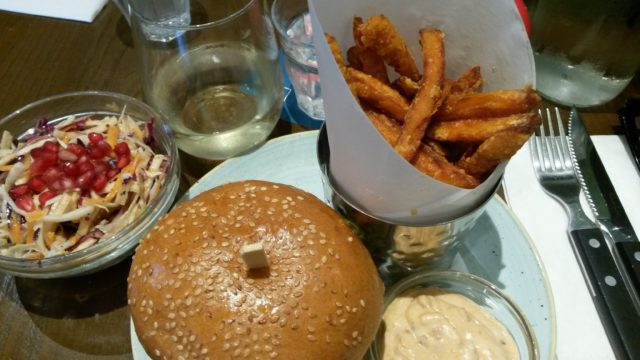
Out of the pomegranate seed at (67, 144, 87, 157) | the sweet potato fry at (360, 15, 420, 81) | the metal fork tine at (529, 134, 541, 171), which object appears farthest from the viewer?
the metal fork tine at (529, 134, 541, 171)

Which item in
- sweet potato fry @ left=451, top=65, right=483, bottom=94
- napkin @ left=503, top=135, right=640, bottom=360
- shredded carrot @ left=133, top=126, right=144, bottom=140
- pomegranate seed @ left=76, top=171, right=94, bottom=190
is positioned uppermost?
sweet potato fry @ left=451, top=65, right=483, bottom=94

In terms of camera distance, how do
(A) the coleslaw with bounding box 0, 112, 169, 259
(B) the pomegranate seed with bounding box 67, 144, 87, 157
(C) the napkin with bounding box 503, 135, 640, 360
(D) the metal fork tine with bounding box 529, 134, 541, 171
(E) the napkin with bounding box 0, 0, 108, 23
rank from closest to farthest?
(C) the napkin with bounding box 503, 135, 640, 360, (A) the coleslaw with bounding box 0, 112, 169, 259, (B) the pomegranate seed with bounding box 67, 144, 87, 157, (D) the metal fork tine with bounding box 529, 134, 541, 171, (E) the napkin with bounding box 0, 0, 108, 23

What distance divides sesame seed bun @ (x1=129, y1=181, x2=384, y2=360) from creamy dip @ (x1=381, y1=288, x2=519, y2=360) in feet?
0.28

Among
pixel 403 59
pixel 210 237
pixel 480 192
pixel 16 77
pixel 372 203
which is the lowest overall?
pixel 16 77

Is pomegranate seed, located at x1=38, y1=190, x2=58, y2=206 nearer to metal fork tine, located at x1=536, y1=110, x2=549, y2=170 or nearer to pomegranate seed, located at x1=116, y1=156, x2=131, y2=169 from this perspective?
pomegranate seed, located at x1=116, y1=156, x2=131, y2=169

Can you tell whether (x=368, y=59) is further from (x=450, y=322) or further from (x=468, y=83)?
(x=450, y=322)

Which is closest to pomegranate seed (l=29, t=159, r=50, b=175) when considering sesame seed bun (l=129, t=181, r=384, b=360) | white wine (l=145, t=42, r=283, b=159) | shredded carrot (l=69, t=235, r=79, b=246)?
shredded carrot (l=69, t=235, r=79, b=246)

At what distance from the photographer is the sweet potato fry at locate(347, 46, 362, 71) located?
1192mm

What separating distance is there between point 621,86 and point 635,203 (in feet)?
1.50

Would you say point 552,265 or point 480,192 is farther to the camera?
point 552,265

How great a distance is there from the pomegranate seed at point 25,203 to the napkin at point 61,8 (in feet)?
3.22

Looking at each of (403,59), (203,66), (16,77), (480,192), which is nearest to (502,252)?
(480,192)

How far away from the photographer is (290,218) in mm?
1110

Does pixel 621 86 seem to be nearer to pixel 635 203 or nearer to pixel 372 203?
pixel 635 203
